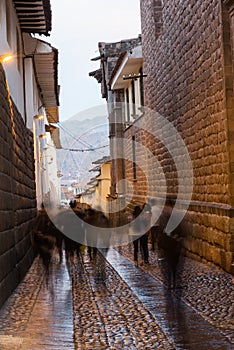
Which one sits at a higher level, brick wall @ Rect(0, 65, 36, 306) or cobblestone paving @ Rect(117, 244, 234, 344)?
brick wall @ Rect(0, 65, 36, 306)

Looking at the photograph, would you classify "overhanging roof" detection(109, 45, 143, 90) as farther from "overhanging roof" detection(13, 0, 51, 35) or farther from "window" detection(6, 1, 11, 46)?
"window" detection(6, 1, 11, 46)

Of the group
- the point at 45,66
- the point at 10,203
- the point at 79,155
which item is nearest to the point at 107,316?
the point at 10,203

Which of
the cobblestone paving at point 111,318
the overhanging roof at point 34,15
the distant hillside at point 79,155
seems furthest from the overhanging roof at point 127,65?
the distant hillside at point 79,155

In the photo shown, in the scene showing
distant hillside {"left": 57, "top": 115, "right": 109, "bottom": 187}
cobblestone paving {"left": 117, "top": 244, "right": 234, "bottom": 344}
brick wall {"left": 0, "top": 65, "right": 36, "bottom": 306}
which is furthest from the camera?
distant hillside {"left": 57, "top": 115, "right": 109, "bottom": 187}

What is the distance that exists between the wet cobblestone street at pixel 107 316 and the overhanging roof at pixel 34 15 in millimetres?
6314

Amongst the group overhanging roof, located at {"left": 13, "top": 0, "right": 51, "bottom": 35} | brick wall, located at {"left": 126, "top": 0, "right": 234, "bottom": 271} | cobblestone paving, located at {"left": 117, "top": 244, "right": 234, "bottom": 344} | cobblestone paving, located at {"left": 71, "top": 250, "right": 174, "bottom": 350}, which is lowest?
cobblestone paving, located at {"left": 71, "top": 250, "right": 174, "bottom": 350}

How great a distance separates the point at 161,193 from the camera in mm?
24672

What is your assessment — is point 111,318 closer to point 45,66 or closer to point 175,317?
point 175,317

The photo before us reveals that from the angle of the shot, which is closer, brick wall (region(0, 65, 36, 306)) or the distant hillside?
brick wall (region(0, 65, 36, 306))

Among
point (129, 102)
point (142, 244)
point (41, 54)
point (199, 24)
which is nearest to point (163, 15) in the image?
point (41, 54)

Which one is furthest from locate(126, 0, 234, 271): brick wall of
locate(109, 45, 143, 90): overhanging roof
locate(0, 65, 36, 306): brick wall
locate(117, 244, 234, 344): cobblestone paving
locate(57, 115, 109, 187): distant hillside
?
locate(57, 115, 109, 187): distant hillside

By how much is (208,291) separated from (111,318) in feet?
9.12

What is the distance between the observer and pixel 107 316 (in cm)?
1090

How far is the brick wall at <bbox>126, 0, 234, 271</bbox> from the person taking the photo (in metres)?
15.2
